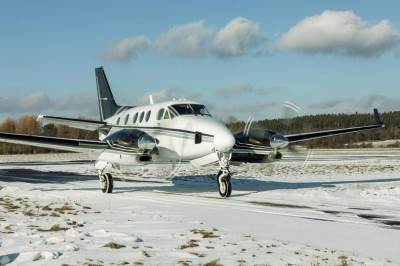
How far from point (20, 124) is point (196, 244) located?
111 metres

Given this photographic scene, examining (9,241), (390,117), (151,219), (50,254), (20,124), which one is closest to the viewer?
(50,254)

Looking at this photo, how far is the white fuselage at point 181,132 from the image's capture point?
55.8ft

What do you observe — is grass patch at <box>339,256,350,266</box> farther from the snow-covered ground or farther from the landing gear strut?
the landing gear strut

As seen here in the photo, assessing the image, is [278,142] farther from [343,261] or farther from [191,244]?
[343,261]

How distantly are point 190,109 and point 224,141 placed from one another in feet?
10.0

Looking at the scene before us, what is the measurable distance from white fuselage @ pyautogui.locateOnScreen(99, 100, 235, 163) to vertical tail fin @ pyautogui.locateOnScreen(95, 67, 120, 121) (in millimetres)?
6347

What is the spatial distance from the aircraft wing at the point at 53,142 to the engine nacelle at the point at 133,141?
0.79 metres

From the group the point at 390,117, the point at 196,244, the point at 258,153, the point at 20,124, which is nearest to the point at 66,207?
the point at 196,244

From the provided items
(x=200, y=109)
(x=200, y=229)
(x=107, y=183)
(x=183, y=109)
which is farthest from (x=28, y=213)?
(x=200, y=109)

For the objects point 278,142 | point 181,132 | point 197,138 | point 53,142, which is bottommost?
point 53,142

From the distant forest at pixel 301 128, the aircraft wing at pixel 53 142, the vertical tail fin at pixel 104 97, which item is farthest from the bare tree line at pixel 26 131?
the aircraft wing at pixel 53 142

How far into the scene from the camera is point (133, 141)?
18.2 metres

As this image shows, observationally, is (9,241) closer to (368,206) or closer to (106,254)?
(106,254)

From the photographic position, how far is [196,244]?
8859mm
